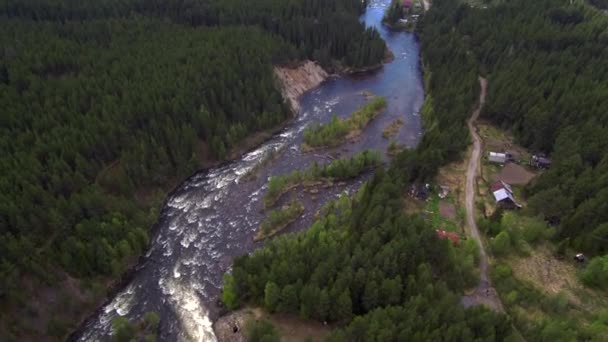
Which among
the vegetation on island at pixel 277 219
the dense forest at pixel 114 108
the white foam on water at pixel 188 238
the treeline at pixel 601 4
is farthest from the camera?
the treeline at pixel 601 4

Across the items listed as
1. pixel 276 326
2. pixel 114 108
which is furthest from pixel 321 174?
pixel 114 108

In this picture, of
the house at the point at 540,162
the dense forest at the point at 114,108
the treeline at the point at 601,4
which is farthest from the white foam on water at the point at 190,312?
the treeline at the point at 601,4

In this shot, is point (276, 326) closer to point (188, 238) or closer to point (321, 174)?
point (188, 238)

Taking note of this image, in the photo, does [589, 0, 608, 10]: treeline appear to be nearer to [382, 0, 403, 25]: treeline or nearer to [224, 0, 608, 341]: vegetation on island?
[224, 0, 608, 341]: vegetation on island

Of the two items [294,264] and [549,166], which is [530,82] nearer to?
[549,166]

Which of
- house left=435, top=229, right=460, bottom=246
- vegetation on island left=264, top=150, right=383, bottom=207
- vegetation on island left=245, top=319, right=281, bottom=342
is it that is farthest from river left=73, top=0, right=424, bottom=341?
house left=435, top=229, right=460, bottom=246

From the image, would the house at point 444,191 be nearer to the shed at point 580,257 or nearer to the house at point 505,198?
the house at point 505,198

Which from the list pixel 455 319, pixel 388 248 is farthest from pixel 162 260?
pixel 455 319
